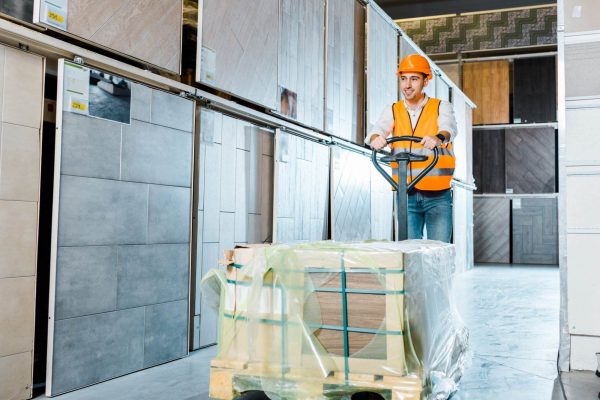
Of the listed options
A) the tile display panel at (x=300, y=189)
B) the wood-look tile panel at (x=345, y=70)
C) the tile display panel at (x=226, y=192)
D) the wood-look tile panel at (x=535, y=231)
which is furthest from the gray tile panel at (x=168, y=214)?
the wood-look tile panel at (x=535, y=231)

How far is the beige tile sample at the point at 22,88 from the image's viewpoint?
245cm

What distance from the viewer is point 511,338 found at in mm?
4137

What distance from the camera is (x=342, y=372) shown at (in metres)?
2.27

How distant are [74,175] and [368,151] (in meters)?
4.42

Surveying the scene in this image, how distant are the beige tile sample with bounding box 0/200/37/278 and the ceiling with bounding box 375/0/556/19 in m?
12.0

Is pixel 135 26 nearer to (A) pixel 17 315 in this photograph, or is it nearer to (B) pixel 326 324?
(A) pixel 17 315

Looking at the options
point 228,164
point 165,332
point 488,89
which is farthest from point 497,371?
point 488,89

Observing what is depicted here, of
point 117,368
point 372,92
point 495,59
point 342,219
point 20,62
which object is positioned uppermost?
point 495,59

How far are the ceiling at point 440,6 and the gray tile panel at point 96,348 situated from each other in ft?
38.3

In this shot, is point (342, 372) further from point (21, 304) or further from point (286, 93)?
point (286, 93)

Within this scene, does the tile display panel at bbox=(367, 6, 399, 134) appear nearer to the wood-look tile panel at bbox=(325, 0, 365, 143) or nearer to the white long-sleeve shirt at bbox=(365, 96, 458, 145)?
the wood-look tile panel at bbox=(325, 0, 365, 143)

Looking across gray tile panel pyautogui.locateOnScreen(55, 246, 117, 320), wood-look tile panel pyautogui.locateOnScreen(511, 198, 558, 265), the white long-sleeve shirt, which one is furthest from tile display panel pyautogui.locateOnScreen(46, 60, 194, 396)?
wood-look tile panel pyautogui.locateOnScreen(511, 198, 558, 265)

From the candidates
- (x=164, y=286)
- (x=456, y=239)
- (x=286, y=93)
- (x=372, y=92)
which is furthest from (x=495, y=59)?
(x=164, y=286)

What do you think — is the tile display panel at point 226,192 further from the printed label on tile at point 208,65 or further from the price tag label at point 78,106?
the price tag label at point 78,106
